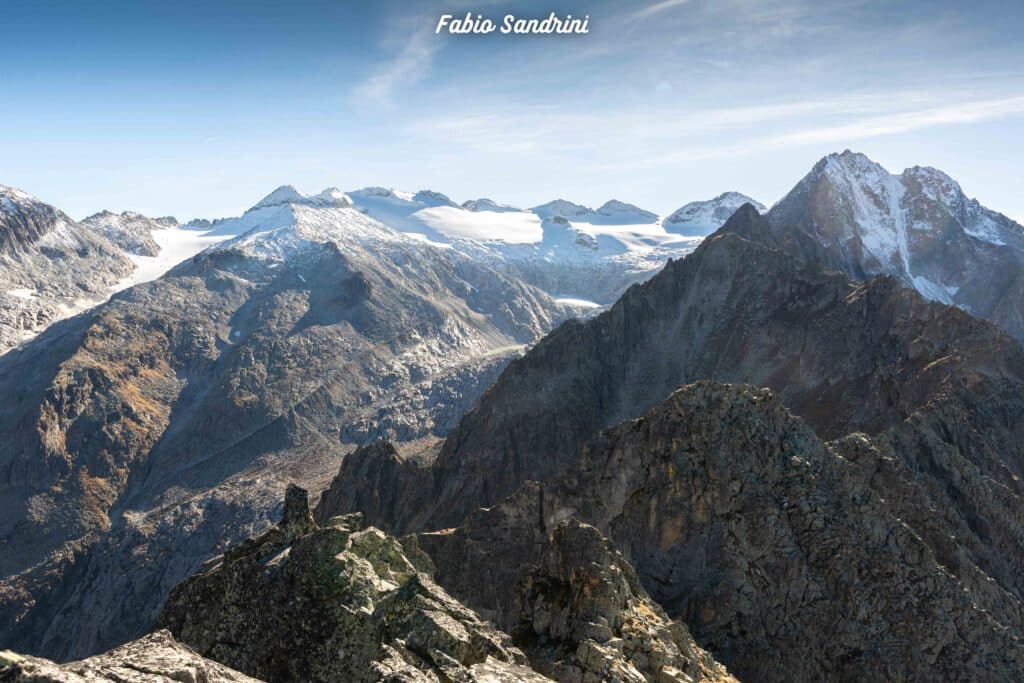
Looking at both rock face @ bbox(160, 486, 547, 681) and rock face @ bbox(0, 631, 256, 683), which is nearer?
rock face @ bbox(0, 631, 256, 683)

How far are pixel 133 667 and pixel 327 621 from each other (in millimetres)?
5969

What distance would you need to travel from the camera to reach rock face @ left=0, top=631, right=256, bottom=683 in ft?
45.9

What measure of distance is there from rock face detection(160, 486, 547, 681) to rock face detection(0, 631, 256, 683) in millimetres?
3428

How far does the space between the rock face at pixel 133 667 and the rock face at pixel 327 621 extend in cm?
343

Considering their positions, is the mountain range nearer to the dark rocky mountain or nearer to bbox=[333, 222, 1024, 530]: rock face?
the dark rocky mountain

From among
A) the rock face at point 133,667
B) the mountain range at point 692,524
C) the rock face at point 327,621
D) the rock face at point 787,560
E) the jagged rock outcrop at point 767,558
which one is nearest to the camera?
the rock face at point 133,667

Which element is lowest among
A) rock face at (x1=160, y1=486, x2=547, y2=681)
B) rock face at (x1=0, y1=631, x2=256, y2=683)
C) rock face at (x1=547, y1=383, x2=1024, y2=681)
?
rock face at (x1=547, y1=383, x2=1024, y2=681)

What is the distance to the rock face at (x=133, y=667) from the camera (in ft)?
45.9

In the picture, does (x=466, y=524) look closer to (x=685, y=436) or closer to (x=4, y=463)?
(x=685, y=436)

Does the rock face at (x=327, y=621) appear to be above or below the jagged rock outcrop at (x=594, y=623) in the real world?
above

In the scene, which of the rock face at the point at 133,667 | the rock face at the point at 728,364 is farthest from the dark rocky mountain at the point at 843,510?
the rock face at the point at 133,667

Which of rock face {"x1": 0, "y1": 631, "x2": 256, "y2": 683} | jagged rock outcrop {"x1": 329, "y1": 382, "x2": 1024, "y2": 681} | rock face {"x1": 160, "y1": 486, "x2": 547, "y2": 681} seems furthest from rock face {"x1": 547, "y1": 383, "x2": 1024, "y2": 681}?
rock face {"x1": 0, "y1": 631, "x2": 256, "y2": 683}

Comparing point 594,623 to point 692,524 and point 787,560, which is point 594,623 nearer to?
point 787,560

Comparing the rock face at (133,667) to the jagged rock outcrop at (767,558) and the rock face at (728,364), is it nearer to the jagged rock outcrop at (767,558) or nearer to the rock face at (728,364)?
the jagged rock outcrop at (767,558)
